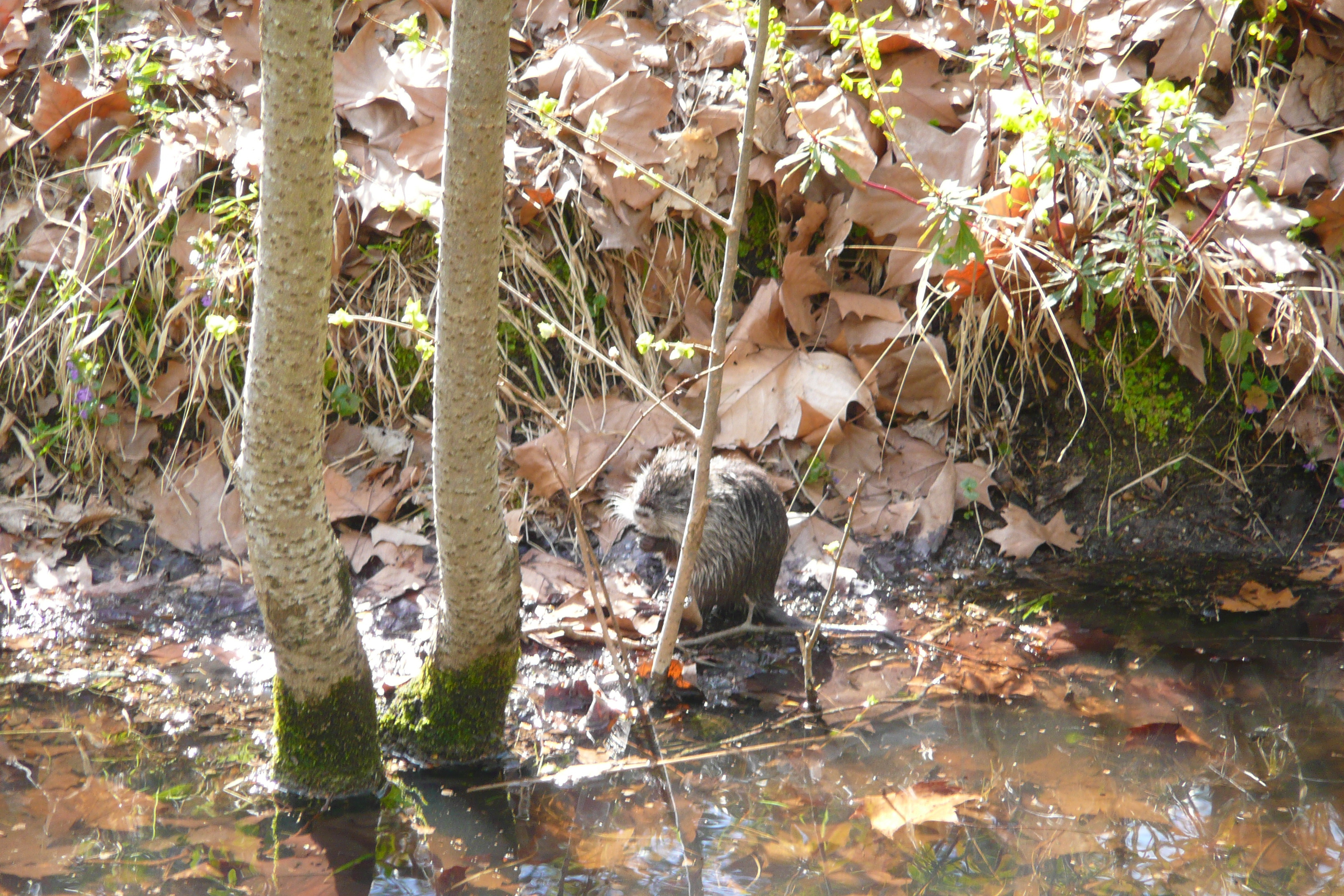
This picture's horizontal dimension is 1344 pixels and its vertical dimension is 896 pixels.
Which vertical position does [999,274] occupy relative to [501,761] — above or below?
above

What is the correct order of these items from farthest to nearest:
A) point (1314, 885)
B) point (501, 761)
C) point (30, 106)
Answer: point (30, 106) < point (501, 761) < point (1314, 885)

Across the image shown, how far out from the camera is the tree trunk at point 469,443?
211 centimetres

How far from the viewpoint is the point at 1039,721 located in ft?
9.81

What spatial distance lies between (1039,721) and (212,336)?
3.25m

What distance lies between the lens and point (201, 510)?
4020 mm

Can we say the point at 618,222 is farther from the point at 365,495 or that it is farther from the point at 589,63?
the point at 365,495

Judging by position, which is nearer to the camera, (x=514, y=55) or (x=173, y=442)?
(x=173, y=442)

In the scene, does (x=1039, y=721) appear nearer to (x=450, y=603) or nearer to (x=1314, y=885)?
(x=1314, y=885)

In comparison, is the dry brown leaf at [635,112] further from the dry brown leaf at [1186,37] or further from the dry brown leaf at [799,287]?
the dry brown leaf at [1186,37]

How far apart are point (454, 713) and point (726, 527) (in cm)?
122

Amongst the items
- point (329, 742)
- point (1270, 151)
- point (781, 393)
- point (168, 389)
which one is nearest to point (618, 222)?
point (781, 393)

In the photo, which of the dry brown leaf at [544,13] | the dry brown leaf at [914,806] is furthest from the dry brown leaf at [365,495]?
the dry brown leaf at [914,806]

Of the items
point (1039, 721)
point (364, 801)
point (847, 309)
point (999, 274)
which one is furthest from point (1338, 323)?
point (364, 801)

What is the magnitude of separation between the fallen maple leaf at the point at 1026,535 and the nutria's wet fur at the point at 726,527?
0.88 m
